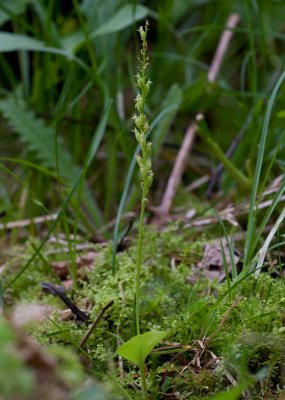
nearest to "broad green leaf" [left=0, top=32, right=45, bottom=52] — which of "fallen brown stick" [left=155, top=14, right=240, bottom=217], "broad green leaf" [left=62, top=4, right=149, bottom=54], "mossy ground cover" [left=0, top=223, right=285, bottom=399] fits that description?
"broad green leaf" [left=62, top=4, right=149, bottom=54]

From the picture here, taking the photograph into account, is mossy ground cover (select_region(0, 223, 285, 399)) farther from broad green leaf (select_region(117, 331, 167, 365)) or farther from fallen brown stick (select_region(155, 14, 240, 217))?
fallen brown stick (select_region(155, 14, 240, 217))

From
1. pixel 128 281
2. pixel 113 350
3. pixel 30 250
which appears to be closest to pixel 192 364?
pixel 113 350

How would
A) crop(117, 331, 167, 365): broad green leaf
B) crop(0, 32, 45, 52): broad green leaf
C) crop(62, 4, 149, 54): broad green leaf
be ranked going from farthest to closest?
crop(62, 4, 149, 54): broad green leaf → crop(0, 32, 45, 52): broad green leaf → crop(117, 331, 167, 365): broad green leaf

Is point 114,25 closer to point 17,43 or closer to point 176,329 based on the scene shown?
point 17,43

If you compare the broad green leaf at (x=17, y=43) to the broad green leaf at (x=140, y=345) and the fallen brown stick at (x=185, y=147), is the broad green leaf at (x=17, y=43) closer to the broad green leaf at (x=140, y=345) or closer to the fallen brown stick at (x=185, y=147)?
the fallen brown stick at (x=185, y=147)

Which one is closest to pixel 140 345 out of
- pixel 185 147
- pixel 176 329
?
pixel 176 329

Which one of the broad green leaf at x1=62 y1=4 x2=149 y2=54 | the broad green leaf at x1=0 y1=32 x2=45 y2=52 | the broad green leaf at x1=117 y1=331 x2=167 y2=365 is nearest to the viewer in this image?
the broad green leaf at x1=117 y1=331 x2=167 y2=365
